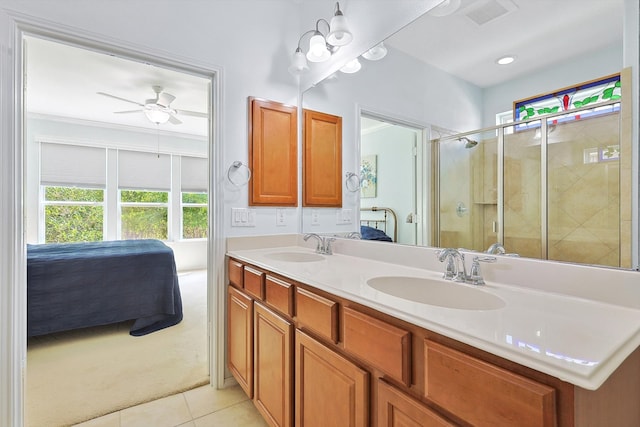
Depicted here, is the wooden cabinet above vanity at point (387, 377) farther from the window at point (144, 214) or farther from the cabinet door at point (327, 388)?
the window at point (144, 214)

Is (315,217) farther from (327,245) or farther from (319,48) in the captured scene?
(319,48)

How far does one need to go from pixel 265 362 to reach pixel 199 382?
2.83ft

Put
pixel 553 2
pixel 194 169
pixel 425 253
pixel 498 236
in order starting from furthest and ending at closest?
pixel 194 169 → pixel 425 253 → pixel 498 236 → pixel 553 2

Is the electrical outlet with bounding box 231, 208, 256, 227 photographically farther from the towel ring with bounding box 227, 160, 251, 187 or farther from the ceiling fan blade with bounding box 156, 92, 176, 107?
the ceiling fan blade with bounding box 156, 92, 176, 107

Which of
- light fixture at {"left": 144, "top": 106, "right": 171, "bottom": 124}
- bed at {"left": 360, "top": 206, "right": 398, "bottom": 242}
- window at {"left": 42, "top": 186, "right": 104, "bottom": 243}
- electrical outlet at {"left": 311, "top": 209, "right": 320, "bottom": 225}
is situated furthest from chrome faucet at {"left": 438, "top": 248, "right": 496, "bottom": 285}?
window at {"left": 42, "top": 186, "right": 104, "bottom": 243}

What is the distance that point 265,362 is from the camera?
147 centimetres

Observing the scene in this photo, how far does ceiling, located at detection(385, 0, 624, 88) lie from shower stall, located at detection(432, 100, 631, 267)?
216 mm

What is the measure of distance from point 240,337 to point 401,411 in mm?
1207

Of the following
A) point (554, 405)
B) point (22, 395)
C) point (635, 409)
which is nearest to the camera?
point (554, 405)

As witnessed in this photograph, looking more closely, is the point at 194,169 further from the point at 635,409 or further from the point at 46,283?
the point at 635,409

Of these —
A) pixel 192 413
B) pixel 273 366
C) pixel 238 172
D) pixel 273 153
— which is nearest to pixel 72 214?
pixel 238 172

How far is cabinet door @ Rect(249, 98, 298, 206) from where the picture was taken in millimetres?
2086

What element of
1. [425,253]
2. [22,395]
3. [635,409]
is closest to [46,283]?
[22,395]

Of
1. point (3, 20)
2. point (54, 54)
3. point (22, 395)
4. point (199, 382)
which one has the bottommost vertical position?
point (199, 382)
